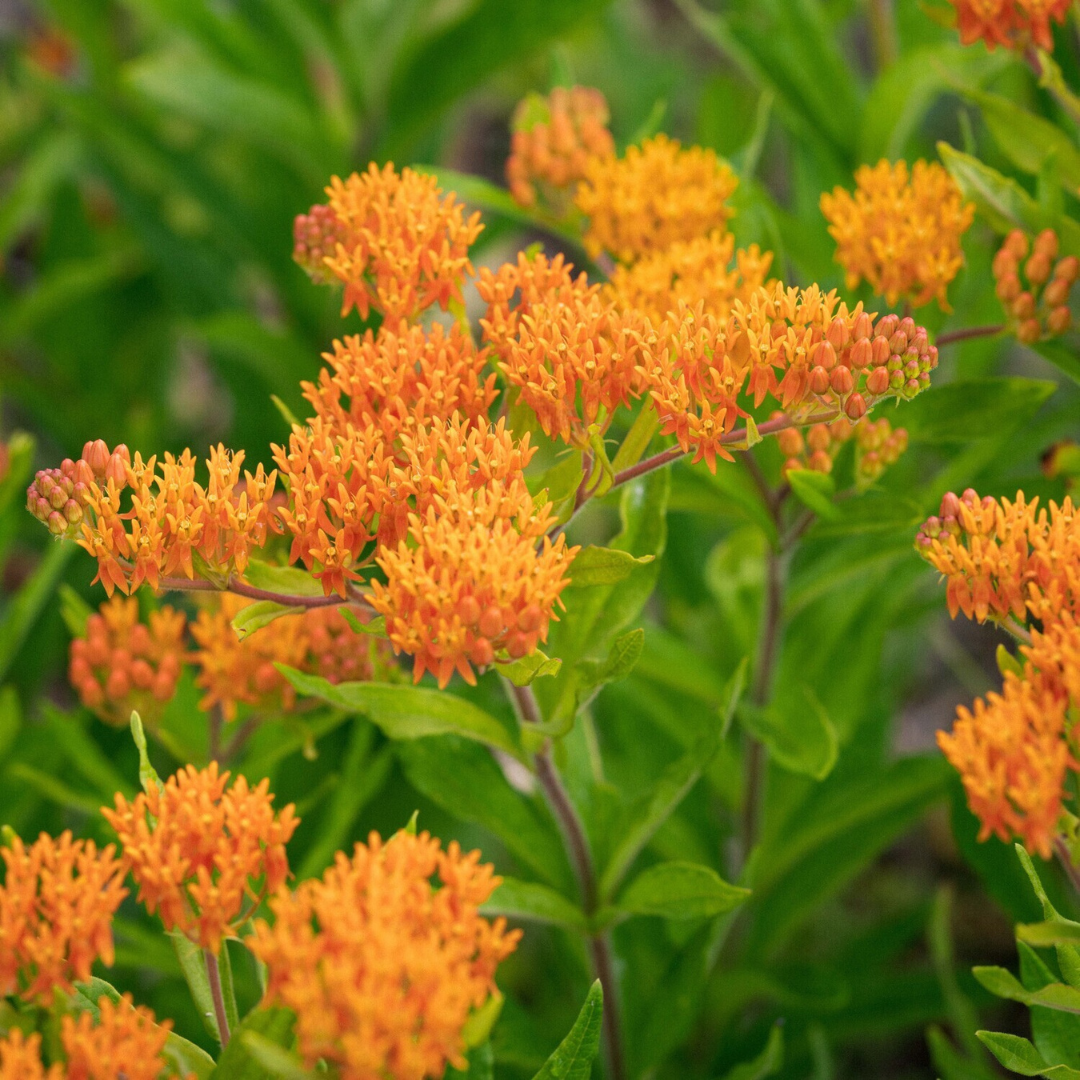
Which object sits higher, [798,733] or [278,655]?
[278,655]

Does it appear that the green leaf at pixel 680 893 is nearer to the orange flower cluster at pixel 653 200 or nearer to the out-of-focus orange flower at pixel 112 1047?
the out-of-focus orange flower at pixel 112 1047

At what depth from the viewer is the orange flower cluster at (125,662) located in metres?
1.69

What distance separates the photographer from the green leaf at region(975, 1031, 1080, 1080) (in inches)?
49.6

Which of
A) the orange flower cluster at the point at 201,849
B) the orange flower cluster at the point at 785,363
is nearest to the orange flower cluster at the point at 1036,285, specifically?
the orange flower cluster at the point at 785,363

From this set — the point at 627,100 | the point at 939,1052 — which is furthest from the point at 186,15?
the point at 939,1052

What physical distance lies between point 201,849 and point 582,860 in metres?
0.64

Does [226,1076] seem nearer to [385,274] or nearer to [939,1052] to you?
[385,274]

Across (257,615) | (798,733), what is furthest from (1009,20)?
(257,615)

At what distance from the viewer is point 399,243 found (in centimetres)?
147

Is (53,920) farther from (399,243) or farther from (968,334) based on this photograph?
(968,334)

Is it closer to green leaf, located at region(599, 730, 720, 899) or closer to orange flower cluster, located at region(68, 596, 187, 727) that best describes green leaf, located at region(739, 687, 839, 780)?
green leaf, located at region(599, 730, 720, 899)

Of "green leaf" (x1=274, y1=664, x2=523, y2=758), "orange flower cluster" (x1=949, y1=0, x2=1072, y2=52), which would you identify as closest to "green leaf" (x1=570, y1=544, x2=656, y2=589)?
"green leaf" (x1=274, y1=664, x2=523, y2=758)

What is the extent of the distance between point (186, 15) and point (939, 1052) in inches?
101

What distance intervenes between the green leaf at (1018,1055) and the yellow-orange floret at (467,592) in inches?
25.1
